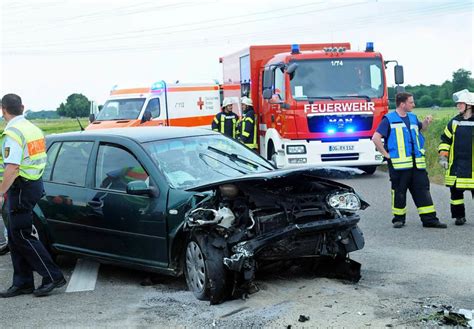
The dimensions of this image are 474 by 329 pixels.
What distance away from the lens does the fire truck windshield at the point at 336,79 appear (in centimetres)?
1491

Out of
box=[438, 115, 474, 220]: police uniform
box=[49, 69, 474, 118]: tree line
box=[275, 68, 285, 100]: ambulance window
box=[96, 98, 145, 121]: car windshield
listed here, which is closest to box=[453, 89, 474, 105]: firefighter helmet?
box=[438, 115, 474, 220]: police uniform

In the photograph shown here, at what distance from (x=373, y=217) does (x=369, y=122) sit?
5060 millimetres

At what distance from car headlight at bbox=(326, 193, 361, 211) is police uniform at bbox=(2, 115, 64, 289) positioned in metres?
2.54

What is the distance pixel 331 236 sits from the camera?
6.18m

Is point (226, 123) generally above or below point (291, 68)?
below

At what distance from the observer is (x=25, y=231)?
6.45 meters

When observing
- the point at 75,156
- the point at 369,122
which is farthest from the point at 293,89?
the point at 75,156

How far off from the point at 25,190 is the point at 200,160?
1.64 m

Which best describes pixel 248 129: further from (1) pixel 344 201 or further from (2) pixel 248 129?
(1) pixel 344 201

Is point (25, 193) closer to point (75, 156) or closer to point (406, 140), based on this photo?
point (75, 156)

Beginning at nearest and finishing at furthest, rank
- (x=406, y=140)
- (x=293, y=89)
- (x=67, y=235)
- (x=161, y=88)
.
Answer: (x=67, y=235)
(x=406, y=140)
(x=293, y=89)
(x=161, y=88)

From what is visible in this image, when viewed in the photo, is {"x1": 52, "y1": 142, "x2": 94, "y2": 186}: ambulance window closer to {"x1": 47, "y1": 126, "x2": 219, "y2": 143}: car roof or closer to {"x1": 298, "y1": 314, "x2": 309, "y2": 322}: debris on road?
{"x1": 47, "y1": 126, "x2": 219, "y2": 143}: car roof

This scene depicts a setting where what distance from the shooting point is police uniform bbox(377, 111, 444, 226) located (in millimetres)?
9414

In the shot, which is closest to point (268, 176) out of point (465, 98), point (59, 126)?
point (465, 98)
